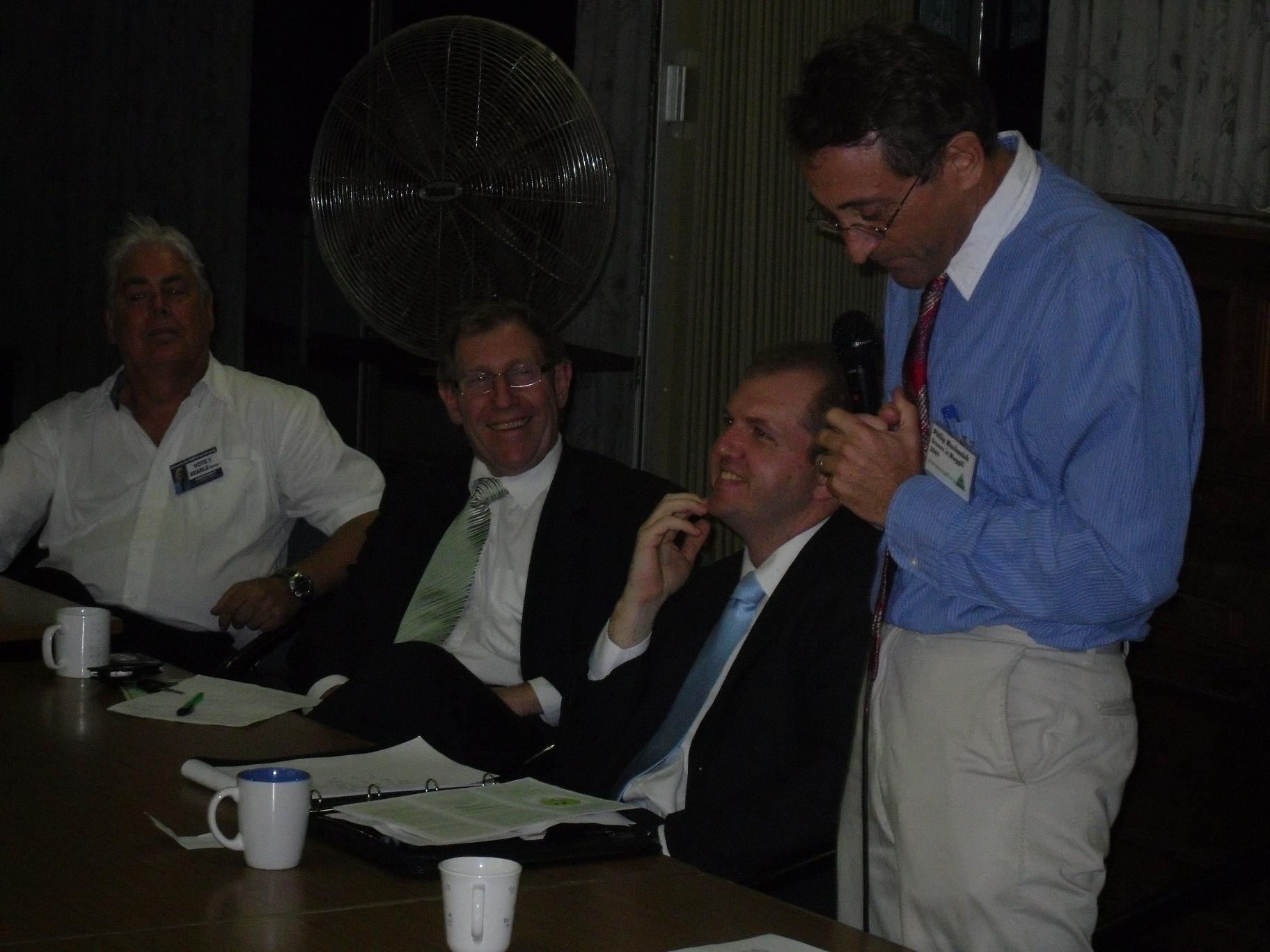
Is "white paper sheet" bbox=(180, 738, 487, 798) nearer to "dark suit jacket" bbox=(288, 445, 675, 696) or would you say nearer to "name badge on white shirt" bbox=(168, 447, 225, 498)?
"dark suit jacket" bbox=(288, 445, 675, 696)

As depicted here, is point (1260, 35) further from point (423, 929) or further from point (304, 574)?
point (423, 929)

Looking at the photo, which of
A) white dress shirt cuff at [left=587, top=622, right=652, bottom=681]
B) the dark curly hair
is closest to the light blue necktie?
white dress shirt cuff at [left=587, top=622, right=652, bottom=681]

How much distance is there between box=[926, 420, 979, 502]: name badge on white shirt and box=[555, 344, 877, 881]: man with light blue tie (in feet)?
1.39

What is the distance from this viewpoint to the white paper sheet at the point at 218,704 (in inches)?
84.5

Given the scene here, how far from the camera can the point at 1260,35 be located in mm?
3467

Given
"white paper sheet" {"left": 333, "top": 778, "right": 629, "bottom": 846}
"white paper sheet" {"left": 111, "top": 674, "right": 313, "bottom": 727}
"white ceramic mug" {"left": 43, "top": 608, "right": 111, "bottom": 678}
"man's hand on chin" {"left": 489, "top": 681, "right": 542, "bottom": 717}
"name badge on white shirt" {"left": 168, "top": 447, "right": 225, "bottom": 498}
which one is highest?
"name badge on white shirt" {"left": 168, "top": 447, "right": 225, "bottom": 498}

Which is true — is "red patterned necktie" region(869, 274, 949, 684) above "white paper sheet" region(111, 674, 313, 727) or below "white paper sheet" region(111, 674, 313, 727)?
above

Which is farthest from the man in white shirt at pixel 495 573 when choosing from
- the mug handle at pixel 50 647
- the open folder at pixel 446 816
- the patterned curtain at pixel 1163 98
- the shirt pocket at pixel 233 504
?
the patterned curtain at pixel 1163 98

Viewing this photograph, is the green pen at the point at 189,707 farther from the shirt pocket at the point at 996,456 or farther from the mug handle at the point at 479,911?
the shirt pocket at the point at 996,456

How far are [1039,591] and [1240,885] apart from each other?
2.22ft

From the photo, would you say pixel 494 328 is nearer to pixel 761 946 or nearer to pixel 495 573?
pixel 495 573

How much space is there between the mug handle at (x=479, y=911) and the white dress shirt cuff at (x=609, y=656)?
3.89 feet

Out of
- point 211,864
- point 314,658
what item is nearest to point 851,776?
point 211,864

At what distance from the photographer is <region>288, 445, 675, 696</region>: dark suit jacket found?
280cm
